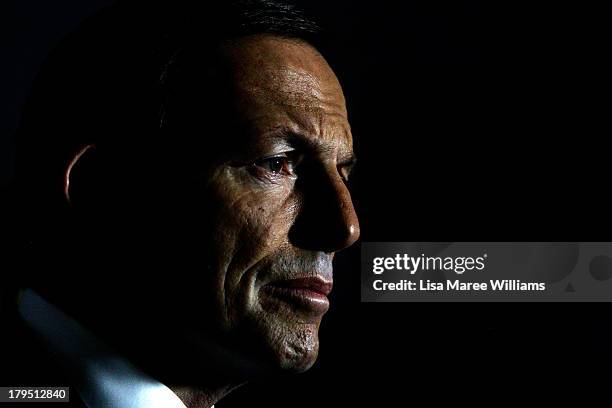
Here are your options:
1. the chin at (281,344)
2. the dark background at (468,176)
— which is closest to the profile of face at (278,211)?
the chin at (281,344)

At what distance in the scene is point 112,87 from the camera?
116cm

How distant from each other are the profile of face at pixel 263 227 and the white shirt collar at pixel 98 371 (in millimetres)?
97

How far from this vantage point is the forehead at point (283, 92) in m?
1.14

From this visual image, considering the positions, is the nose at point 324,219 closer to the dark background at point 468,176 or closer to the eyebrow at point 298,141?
the eyebrow at point 298,141

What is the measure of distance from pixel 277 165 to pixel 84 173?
0.29m

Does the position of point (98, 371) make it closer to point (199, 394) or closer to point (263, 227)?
point (199, 394)

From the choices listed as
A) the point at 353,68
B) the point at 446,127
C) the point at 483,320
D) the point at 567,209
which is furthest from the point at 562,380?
the point at 353,68

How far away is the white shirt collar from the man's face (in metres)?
0.12

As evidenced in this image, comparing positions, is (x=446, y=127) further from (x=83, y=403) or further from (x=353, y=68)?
(x=83, y=403)

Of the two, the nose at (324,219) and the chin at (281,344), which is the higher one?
the nose at (324,219)

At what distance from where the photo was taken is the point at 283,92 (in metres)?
1.16

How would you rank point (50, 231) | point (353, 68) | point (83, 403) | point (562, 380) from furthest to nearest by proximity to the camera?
1. point (353, 68)
2. point (562, 380)
3. point (50, 231)
4. point (83, 403)

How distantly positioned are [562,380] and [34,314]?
1.23 metres

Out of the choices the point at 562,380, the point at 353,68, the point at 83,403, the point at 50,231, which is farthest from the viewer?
the point at 353,68
